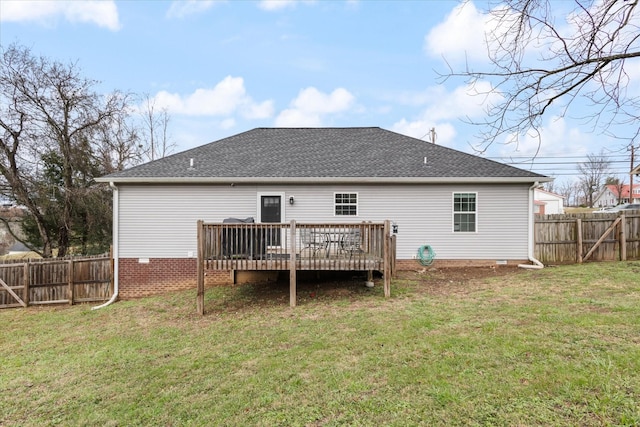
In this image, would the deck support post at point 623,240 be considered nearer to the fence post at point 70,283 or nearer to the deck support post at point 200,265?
the deck support post at point 200,265

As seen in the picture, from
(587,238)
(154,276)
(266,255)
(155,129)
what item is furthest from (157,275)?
(155,129)

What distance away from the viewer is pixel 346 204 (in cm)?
962

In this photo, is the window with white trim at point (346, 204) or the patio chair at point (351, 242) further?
the window with white trim at point (346, 204)

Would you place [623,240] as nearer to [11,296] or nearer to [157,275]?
[157,275]

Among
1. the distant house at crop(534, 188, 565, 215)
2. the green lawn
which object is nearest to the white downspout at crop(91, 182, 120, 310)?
→ the green lawn

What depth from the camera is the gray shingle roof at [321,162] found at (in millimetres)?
9250

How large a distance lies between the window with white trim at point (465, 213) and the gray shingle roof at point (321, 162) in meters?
0.64

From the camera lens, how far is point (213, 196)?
9.48m

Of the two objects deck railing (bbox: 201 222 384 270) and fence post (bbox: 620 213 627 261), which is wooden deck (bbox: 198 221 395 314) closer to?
deck railing (bbox: 201 222 384 270)

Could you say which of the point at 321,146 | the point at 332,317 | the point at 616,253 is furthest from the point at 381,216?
the point at 616,253

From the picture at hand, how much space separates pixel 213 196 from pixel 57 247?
39.7 feet

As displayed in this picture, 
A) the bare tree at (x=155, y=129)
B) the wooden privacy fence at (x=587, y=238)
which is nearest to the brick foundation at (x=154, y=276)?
the wooden privacy fence at (x=587, y=238)

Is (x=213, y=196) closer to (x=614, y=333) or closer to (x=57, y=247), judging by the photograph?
(x=614, y=333)

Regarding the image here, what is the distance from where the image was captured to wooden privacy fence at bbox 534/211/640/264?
9.70 m
